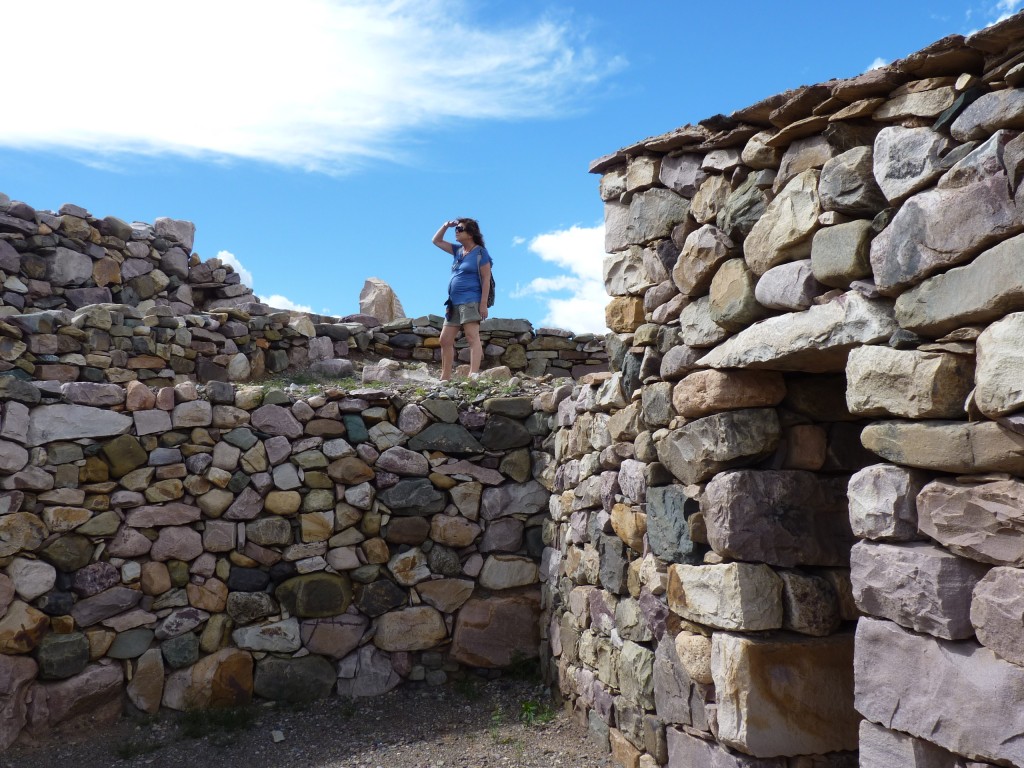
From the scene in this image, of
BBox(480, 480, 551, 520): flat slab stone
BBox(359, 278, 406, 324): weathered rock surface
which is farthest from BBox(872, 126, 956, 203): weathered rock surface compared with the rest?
BBox(359, 278, 406, 324): weathered rock surface

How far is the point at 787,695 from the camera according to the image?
2.88 metres

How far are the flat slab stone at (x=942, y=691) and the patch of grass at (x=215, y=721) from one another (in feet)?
12.8

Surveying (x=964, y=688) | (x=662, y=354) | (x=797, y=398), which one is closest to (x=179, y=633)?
(x=662, y=354)

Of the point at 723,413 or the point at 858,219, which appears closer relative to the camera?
the point at 858,219

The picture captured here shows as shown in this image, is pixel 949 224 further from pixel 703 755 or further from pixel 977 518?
pixel 703 755

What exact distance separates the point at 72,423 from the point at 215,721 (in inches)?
77.6

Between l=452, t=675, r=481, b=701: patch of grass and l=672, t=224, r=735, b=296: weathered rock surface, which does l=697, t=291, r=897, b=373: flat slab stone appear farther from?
l=452, t=675, r=481, b=701: patch of grass

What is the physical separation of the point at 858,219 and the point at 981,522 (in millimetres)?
886

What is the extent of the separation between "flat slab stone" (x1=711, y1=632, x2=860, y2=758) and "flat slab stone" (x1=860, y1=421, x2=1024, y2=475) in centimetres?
91

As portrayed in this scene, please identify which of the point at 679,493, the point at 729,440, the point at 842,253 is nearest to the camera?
the point at 842,253

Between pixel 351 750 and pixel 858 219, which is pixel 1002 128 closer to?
pixel 858 219

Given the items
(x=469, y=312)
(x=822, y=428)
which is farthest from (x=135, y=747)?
(x=822, y=428)

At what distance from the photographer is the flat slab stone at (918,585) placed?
215 centimetres

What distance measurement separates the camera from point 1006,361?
1.98 m
